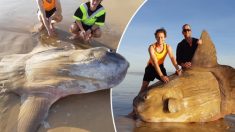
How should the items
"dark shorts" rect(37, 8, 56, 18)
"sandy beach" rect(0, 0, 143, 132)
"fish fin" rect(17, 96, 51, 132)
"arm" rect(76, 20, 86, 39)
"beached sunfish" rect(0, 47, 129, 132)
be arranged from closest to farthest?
"fish fin" rect(17, 96, 51, 132) < "sandy beach" rect(0, 0, 143, 132) < "beached sunfish" rect(0, 47, 129, 132) < "arm" rect(76, 20, 86, 39) < "dark shorts" rect(37, 8, 56, 18)

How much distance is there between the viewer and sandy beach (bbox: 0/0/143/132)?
3.22 metres

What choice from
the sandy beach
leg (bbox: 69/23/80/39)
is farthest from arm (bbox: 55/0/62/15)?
leg (bbox: 69/23/80/39)

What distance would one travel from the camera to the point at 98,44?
3854 mm

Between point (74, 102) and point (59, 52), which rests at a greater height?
point (59, 52)

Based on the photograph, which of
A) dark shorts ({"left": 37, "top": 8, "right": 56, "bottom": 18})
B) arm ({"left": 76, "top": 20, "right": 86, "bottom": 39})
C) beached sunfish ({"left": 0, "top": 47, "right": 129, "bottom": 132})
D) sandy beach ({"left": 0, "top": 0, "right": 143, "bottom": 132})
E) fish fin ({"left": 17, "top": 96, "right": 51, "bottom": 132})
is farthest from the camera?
dark shorts ({"left": 37, "top": 8, "right": 56, "bottom": 18})

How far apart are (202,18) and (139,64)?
2.64 ft

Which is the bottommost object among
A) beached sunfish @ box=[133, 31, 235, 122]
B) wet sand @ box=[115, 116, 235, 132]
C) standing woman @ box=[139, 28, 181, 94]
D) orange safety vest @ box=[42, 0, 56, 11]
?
wet sand @ box=[115, 116, 235, 132]

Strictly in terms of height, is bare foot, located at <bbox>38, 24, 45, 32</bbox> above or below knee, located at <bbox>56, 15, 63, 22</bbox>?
below

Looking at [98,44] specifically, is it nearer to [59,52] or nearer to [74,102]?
[59,52]

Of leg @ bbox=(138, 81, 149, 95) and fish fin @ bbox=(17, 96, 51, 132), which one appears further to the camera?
leg @ bbox=(138, 81, 149, 95)

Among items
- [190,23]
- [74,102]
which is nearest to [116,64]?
[74,102]

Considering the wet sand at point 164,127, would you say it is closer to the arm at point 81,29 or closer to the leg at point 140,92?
the leg at point 140,92

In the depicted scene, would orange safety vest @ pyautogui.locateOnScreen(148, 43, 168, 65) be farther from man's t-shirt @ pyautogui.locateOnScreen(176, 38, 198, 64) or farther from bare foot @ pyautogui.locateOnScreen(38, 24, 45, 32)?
bare foot @ pyautogui.locateOnScreen(38, 24, 45, 32)

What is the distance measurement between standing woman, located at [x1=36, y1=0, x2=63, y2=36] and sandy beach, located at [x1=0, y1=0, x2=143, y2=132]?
0.10 metres
